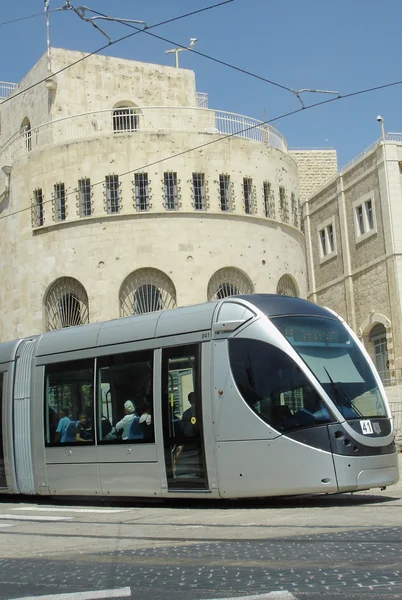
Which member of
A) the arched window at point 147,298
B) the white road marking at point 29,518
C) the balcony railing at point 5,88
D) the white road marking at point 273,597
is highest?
the balcony railing at point 5,88

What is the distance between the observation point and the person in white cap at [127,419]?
12.4 m

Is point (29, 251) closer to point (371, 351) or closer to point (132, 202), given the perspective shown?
point (132, 202)

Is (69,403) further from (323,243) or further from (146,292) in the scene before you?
(323,243)

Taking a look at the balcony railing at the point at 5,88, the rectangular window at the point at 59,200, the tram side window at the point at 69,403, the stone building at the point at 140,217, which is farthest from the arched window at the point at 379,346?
the tram side window at the point at 69,403

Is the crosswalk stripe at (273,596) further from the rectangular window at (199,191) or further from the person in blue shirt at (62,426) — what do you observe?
the rectangular window at (199,191)

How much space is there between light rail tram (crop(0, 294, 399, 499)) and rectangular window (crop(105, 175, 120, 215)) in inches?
687

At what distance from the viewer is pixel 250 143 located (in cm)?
3219

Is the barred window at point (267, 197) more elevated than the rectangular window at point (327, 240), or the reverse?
the rectangular window at point (327, 240)

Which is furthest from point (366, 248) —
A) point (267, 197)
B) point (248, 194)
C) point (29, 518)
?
point (29, 518)

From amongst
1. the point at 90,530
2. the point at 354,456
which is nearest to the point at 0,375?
the point at 90,530

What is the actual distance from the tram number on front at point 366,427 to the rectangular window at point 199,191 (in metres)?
20.8

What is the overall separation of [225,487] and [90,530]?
2186 mm

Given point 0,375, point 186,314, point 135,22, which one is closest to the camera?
point 186,314

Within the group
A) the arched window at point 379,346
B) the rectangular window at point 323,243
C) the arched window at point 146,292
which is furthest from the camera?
the rectangular window at point 323,243
